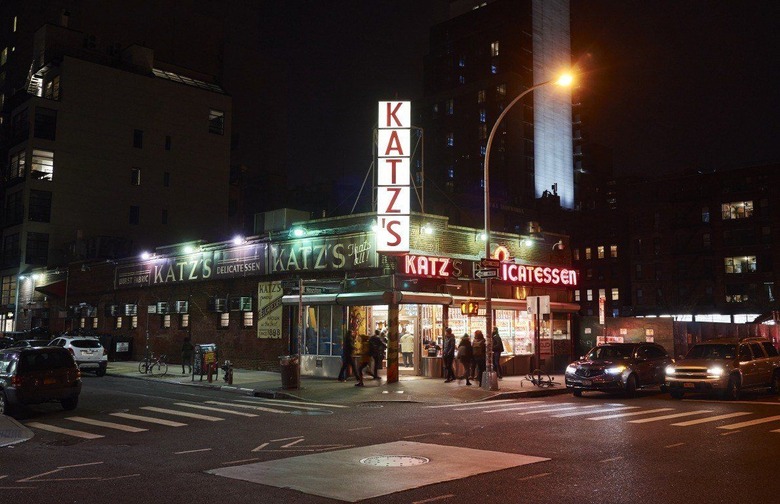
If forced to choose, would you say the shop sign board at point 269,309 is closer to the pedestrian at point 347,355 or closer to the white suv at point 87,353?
the pedestrian at point 347,355

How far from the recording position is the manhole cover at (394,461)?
33.7ft

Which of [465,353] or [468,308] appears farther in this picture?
[465,353]

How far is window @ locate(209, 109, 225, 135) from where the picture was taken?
62.3 metres

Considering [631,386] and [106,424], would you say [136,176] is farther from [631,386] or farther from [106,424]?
[631,386]

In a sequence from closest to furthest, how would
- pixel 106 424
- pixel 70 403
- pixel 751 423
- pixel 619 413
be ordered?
pixel 751 423
pixel 106 424
pixel 619 413
pixel 70 403

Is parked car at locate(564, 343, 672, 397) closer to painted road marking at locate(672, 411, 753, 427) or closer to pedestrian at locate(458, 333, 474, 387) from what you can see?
pedestrian at locate(458, 333, 474, 387)

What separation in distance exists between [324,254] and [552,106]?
74412mm

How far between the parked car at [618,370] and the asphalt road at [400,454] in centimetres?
277

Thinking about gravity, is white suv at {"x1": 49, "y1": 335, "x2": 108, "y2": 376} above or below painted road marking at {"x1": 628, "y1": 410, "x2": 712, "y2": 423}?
above

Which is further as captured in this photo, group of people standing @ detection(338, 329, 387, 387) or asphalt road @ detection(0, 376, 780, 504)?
group of people standing @ detection(338, 329, 387, 387)

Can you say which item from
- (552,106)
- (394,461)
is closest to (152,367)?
(394,461)

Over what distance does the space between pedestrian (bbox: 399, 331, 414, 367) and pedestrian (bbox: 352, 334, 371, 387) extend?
2.83 meters

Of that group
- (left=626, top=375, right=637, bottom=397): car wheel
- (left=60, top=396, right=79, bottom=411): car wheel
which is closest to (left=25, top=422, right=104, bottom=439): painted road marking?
(left=60, top=396, right=79, bottom=411): car wheel

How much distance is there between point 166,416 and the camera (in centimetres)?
1675
